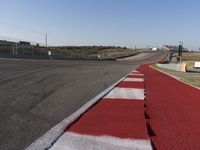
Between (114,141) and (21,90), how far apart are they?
6.62 metres

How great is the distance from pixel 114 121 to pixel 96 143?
1659 millimetres

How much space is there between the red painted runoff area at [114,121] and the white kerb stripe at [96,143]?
235 mm

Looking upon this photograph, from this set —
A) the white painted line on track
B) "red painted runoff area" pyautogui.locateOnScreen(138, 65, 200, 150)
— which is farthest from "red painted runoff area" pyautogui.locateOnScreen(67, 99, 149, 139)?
"red painted runoff area" pyautogui.locateOnScreen(138, 65, 200, 150)

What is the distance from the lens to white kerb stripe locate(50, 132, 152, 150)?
475 centimetres

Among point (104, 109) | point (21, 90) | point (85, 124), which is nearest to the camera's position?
point (85, 124)

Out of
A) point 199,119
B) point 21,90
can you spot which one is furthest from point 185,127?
point 21,90

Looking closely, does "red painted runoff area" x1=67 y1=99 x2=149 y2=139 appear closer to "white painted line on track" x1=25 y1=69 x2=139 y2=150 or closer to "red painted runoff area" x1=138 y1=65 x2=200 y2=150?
"white painted line on track" x1=25 y1=69 x2=139 y2=150

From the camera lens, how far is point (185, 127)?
635cm

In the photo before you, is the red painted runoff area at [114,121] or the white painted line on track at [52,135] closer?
the white painted line on track at [52,135]

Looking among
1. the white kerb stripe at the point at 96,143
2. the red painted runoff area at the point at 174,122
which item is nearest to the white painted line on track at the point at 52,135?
the white kerb stripe at the point at 96,143

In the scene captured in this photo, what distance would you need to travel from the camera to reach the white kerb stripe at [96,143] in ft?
15.6

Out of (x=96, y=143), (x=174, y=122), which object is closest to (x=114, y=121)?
(x=174, y=122)

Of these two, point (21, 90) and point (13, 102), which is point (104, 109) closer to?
point (13, 102)

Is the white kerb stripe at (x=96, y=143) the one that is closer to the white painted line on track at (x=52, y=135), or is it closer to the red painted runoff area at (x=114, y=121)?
the white painted line on track at (x=52, y=135)
